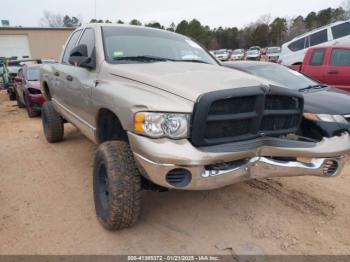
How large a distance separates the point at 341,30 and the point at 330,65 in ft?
18.4

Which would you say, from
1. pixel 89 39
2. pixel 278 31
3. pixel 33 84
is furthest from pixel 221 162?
pixel 278 31

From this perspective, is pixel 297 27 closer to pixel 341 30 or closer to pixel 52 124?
pixel 341 30

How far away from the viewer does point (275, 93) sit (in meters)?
2.95

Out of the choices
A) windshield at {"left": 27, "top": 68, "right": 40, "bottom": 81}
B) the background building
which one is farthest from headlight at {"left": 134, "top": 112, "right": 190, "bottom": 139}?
the background building

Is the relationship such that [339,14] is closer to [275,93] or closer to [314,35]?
[314,35]

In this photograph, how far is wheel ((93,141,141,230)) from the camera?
9.48ft

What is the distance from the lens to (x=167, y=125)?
8.68 ft

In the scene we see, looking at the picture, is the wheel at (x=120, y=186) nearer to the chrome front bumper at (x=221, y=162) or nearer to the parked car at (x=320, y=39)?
the chrome front bumper at (x=221, y=162)

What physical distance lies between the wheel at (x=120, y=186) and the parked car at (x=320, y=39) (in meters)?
11.0

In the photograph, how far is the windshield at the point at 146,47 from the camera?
380 centimetres

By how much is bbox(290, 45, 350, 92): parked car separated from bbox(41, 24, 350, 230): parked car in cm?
541

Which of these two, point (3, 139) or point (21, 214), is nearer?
point (21, 214)

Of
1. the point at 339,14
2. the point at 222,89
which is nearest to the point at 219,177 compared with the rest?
the point at 222,89

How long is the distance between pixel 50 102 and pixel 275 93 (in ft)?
14.3
